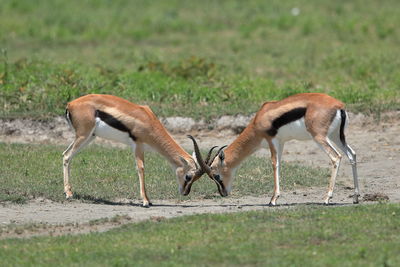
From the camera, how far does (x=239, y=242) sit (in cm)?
858

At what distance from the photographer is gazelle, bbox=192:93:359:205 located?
11031mm

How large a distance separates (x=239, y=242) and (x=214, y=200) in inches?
124

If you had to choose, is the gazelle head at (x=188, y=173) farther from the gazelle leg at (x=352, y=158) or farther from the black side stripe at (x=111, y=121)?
the gazelle leg at (x=352, y=158)

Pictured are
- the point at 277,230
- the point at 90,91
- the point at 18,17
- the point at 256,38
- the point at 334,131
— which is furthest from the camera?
the point at 18,17

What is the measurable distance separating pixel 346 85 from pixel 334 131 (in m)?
6.80

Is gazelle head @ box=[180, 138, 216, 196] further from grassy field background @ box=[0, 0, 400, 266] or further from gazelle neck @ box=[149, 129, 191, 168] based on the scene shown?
grassy field background @ box=[0, 0, 400, 266]

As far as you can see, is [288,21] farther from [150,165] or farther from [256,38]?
[150,165]

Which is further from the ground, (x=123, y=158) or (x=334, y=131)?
(x=334, y=131)

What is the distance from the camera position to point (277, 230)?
9.02 m

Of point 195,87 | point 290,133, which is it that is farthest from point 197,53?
point 290,133

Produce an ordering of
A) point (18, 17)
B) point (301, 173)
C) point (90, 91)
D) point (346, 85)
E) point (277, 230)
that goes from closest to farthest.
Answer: point (277, 230)
point (301, 173)
point (90, 91)
point (346, 85)
point (18, 17)

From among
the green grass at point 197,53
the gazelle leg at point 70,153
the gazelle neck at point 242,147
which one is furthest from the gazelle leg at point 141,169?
the green grass at point 197,53

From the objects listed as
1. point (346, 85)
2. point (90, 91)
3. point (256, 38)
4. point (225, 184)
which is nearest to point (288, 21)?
point (256, 38)

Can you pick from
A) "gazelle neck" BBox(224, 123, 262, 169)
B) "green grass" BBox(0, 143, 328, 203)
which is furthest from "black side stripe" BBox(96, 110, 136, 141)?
"gazelle neck" BBox(224, 123, 262, 169)
